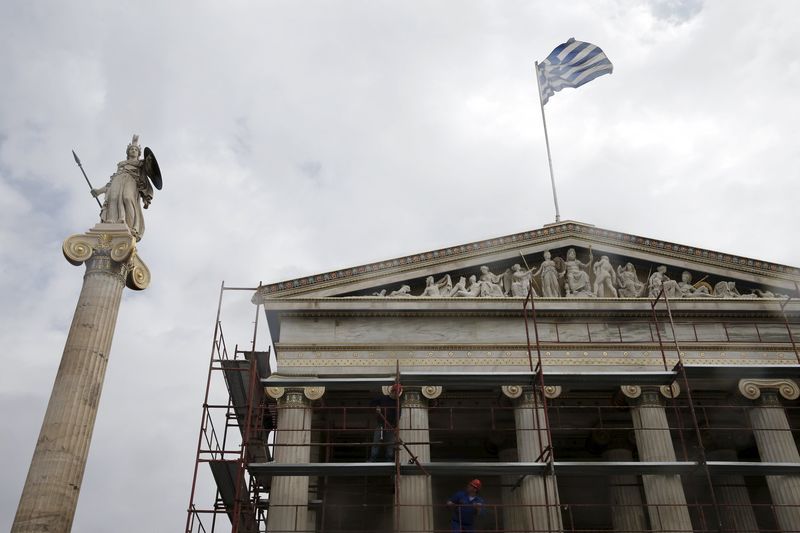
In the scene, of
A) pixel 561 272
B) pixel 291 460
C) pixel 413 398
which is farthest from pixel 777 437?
pixel 291 460

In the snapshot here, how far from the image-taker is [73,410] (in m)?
16.8

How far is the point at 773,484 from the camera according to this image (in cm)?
2212

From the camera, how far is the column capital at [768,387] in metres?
23.4

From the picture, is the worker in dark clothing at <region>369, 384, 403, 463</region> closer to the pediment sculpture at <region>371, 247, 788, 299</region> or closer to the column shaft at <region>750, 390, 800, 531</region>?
the pediment sculpture at <region>371, 247, 788, 299</region>

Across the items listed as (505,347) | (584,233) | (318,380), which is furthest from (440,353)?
(584,233)

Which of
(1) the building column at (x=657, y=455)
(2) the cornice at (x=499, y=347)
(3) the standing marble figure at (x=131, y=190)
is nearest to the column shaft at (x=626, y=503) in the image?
(1) the building column at (x=657, y=455)

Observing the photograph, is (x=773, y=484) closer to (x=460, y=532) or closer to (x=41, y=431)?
(x=460, y=532)

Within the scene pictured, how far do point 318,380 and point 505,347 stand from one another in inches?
224

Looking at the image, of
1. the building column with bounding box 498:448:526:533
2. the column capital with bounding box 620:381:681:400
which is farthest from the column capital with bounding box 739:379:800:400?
the building column with bounding box 498:448:526:533

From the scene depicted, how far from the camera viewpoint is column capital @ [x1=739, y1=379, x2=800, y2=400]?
23.4 meters

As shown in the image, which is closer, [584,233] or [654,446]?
[654,446]

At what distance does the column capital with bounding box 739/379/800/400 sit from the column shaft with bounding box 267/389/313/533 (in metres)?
12.1

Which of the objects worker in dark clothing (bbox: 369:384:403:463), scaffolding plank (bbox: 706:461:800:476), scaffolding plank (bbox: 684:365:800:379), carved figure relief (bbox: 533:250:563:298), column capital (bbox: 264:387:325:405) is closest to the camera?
scaffolding plank (bbox: 706:461:800:476)

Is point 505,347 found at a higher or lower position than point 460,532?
higher
